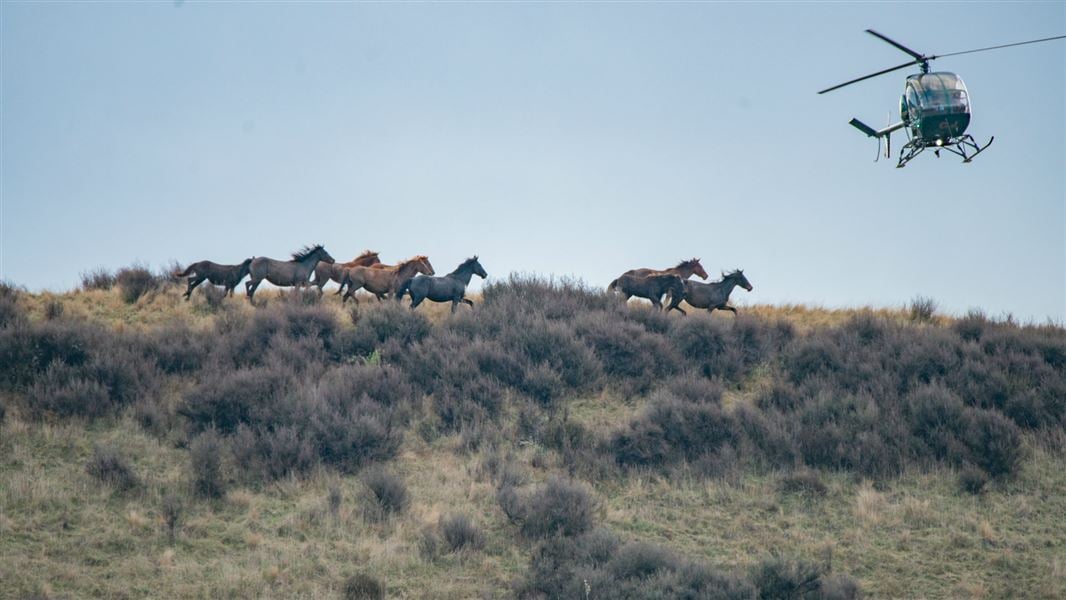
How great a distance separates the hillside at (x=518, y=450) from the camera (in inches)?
606

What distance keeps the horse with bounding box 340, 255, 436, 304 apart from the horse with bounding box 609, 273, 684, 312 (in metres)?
4.89

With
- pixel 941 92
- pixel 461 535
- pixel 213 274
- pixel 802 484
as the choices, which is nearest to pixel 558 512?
pixel 461 535

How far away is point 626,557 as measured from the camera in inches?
600

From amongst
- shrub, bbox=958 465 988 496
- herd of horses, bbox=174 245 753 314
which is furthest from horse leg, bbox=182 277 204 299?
shrub, bbox=958 465 988 496

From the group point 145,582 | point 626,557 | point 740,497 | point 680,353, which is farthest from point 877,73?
point 145,582

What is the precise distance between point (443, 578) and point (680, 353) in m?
9.74

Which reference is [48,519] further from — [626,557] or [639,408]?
[639,408]

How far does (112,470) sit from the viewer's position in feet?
56.7

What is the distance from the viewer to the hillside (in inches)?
606

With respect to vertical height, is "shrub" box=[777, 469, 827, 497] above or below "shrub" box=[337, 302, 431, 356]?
below

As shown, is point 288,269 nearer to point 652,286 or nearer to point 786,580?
point 652,286

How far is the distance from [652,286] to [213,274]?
1062 cm

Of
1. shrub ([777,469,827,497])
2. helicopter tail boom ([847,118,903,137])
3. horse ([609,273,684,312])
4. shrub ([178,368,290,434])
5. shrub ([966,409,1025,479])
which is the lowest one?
shrub ([777,469,827,497])

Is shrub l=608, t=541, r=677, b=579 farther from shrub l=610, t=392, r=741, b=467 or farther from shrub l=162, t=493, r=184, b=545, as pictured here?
shrub l=162, t=493, r=184, b=545
